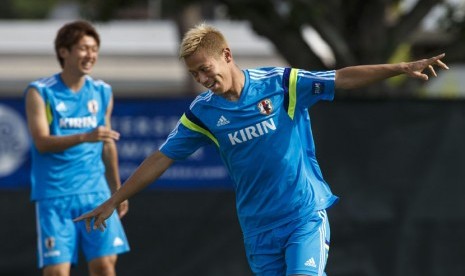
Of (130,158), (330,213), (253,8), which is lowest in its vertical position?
(330,213)

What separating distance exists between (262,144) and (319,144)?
3987 millimetres

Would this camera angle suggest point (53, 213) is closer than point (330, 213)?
Yes

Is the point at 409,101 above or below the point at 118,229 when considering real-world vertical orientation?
above

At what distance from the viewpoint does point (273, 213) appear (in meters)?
6.45

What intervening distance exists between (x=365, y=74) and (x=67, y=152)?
2.66 metres

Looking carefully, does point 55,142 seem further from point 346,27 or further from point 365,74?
point 346,27

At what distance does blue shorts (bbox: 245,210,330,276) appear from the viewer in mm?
6320

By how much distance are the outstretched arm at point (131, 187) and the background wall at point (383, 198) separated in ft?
12.5

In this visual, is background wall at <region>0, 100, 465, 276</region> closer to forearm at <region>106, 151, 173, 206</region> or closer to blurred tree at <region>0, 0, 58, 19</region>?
forearm at <region>106, 151, 173, 206</region>

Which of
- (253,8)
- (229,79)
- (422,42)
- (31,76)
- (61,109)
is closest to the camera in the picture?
(229,79)

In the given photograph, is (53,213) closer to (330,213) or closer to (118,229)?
(118,229)

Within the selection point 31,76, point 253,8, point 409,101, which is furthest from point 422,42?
point 409,101

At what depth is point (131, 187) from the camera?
21.0 ft

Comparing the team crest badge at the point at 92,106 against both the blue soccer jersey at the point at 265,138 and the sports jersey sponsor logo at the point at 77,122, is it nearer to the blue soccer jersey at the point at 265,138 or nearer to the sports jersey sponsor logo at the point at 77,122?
the sports jersey sponsor logo at the point at 77,122
